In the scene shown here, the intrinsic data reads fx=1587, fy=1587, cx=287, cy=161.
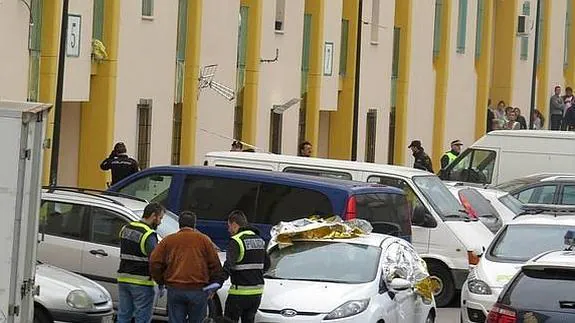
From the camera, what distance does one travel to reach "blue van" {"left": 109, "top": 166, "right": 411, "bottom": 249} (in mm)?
20172

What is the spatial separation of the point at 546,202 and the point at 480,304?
35.2 feet

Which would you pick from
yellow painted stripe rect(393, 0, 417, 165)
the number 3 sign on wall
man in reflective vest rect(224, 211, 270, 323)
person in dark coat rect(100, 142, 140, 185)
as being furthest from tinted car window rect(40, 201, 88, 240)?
yellow painted stripe rect(393, 0, 417, 165)

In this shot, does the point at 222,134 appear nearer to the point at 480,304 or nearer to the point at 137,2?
the point at 137,2

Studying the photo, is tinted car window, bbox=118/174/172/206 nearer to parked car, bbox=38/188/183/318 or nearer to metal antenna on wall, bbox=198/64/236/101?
parked car, bbox=38/188/183/318

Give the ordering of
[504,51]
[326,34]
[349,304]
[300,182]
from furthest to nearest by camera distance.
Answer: [504,51], [326,34], [300,182], [349,304]

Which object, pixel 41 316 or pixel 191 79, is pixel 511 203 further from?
pixel 41 316

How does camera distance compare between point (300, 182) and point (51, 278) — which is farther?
point (300, 182)

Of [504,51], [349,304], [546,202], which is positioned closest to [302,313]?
[349,304]

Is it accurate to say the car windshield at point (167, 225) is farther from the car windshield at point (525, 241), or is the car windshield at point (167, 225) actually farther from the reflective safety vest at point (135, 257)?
the car windshield at point (525, 241)

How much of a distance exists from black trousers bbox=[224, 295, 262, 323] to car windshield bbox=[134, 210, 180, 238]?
2.38 meters

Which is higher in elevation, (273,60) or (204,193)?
(273,60)

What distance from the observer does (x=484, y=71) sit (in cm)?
4981

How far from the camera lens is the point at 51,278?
52.7ft

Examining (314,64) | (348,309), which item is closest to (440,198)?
(348,309)
